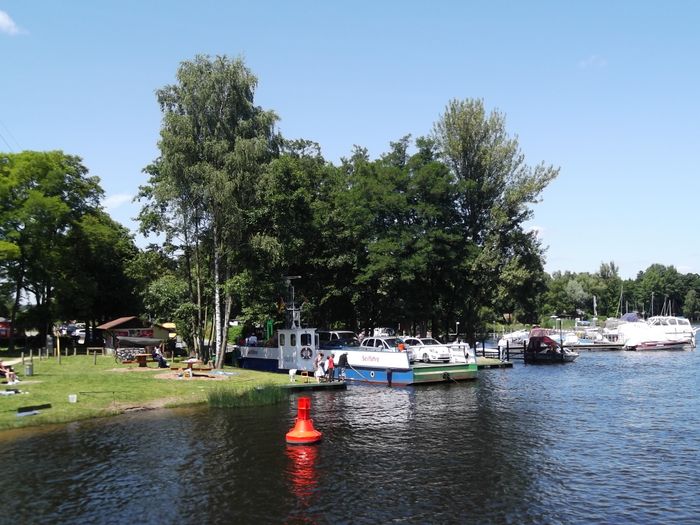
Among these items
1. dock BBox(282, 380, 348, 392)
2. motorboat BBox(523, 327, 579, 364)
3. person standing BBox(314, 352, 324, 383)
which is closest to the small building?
person standing BBox(314, 352, 324, 383)

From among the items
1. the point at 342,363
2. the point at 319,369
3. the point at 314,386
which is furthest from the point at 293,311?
the point at 314,386

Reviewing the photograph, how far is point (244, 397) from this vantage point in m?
29.8

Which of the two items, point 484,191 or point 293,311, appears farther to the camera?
point 484,191

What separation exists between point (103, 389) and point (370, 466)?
57.3 feet

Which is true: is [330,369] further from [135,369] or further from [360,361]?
[135,369]

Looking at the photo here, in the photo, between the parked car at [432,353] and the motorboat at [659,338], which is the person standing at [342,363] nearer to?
the parked car at [432,353]

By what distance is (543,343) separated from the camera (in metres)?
65.2

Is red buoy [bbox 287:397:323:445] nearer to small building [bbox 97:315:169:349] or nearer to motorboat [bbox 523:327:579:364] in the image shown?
small building [bbox 97:315:169:349]

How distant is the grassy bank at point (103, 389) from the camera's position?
2523 cm

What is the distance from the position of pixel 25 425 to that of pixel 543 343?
53.4 m

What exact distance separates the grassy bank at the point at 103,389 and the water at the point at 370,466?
57.2 inches

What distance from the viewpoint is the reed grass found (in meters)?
29.0

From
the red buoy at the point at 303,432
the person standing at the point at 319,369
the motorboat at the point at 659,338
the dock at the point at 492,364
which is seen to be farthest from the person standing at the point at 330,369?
the motorboat at the point at 659,338

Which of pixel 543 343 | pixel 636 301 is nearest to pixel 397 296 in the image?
pixel 543 343
